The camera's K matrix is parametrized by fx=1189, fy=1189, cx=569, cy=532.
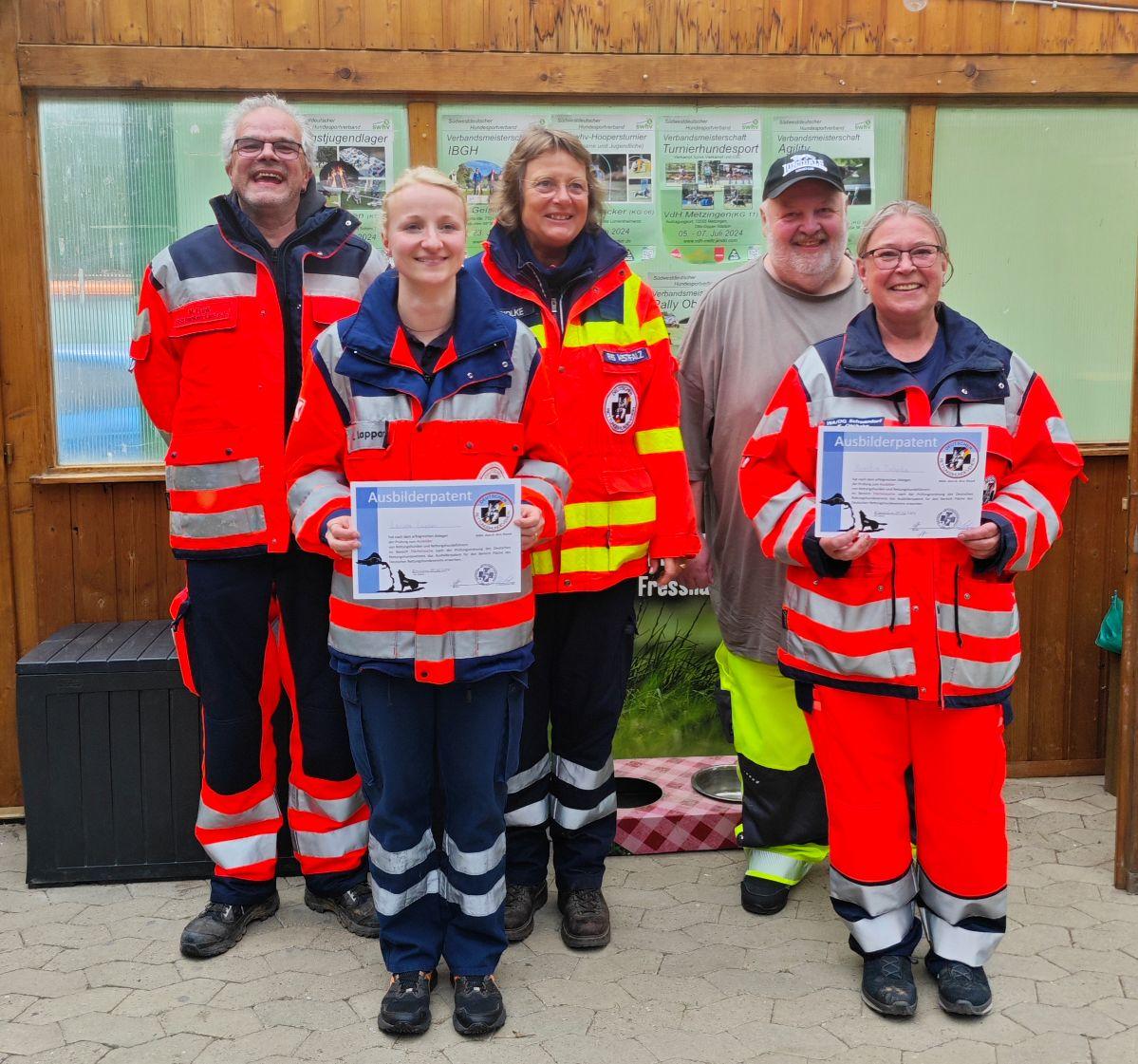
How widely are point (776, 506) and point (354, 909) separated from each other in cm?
181

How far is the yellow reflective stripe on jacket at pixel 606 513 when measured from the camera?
3348mm

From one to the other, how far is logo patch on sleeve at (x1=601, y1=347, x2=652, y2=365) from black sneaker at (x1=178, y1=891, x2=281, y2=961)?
6.60 ft

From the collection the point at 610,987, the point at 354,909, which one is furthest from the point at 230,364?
the point at 610,987

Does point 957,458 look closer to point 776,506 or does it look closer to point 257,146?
point 776,506

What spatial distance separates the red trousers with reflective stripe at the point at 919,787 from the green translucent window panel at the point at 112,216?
266cm

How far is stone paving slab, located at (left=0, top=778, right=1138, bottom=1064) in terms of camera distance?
3.01 metres

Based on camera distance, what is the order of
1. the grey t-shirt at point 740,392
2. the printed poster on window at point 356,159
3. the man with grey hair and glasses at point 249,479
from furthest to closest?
1. the printed poster on window at point 356,159
2. the grey t-shirt at point 740,392
3. the man with grey hair and glasses at point 249,479

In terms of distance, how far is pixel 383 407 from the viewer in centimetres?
293

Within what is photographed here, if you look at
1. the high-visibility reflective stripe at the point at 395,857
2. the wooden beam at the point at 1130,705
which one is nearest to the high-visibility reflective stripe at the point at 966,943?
the wooden beam at the point at 1130,705

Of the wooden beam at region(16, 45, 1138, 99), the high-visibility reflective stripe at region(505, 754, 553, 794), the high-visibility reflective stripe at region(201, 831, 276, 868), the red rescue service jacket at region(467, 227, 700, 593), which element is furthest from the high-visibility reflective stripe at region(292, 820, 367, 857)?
the wooden beam at region(16, 45, 1138, 99)

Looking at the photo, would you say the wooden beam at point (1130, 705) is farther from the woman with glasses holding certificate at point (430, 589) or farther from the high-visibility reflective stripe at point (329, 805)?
the high-visibility reflective stripe at point (329, 805)

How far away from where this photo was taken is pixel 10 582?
445 cm

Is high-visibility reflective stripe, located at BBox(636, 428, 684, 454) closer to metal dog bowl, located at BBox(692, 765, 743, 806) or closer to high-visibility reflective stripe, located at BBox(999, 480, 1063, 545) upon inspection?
high-visibility reflective stripe, located at BBox(999, 480, 1063, 545)

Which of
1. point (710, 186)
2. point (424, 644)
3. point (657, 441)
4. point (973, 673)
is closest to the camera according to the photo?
point (424, 644)
